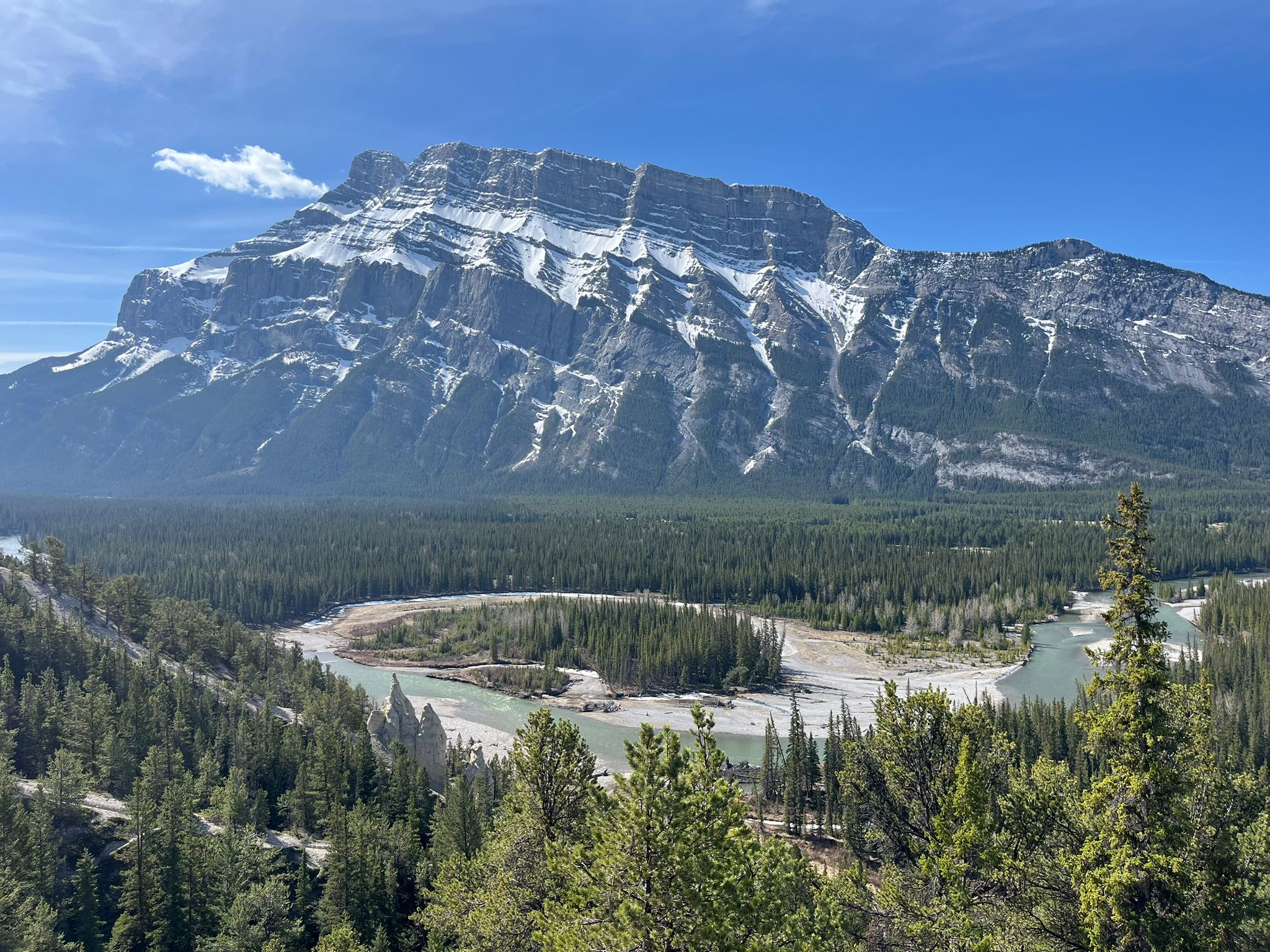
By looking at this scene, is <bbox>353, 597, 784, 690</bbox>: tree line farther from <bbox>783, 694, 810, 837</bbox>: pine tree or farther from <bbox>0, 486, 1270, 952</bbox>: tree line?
<bbox>0, 486, 1270, 952</bbox>: tree line

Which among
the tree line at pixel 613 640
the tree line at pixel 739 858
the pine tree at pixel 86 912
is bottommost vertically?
the tree line at pixel 613 640

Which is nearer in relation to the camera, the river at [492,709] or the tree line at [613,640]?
the river at [492,709]

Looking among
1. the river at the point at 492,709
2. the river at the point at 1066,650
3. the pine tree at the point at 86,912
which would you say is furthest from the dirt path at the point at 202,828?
the river at the point at 1066,650

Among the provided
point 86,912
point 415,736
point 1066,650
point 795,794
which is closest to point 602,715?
point 415,736

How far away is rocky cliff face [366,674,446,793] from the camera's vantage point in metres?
69.7

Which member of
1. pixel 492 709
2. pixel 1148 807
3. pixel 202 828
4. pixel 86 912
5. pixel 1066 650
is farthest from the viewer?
pixel 1066 650

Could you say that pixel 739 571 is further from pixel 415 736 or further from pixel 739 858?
pixel 739 858

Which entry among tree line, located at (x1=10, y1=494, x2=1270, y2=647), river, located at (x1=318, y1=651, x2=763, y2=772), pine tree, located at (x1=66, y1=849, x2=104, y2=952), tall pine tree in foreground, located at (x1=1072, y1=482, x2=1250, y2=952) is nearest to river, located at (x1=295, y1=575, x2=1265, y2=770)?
river, located at (x1=318, y1=651, x2=763, y2=772)

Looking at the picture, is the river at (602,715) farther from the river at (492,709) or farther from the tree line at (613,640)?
the tree line at (613,640)

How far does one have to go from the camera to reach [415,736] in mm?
70500

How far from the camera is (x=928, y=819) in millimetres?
21828

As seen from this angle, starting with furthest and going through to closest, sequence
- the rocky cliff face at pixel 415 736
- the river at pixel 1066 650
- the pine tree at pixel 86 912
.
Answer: the river at pixel 1066 650 → the rocky cliff face at pixel 415 736 → the pine tree at pixel 86 912

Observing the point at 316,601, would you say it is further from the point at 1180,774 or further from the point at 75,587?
the point at 1180,774

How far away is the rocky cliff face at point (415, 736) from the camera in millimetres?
69688
